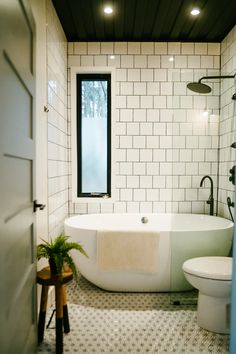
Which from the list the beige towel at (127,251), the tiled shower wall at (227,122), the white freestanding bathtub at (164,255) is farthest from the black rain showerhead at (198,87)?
the beige towel at (127,251)

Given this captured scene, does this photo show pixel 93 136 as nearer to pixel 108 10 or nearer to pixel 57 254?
pixel 108 10

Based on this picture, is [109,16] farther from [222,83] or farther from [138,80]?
[222,83]

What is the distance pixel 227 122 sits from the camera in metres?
3.24

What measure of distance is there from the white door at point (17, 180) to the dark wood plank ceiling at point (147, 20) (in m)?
1.46

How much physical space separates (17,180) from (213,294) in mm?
1661

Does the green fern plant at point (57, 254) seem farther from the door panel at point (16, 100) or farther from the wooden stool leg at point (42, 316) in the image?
the door panel at point (16, 100)

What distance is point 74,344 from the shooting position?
1.98 metres

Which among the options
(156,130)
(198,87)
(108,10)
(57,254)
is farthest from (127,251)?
(108,10)

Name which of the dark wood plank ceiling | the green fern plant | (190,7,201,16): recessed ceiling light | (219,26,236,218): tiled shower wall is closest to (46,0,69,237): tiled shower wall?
the dark wood plank ceiling

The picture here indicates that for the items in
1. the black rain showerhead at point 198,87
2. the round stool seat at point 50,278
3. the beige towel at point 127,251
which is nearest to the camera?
the round stool seat at point 50,278

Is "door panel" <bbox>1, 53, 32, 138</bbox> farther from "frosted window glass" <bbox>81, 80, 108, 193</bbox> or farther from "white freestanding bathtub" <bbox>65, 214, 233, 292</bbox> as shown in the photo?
"frosted window glass" <bbox>81, 80, 108, 193</bbox>

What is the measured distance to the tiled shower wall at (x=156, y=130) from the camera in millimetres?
3494

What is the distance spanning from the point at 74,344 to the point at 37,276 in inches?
22.7

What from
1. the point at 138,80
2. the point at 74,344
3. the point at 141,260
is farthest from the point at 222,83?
the point at 74,344
